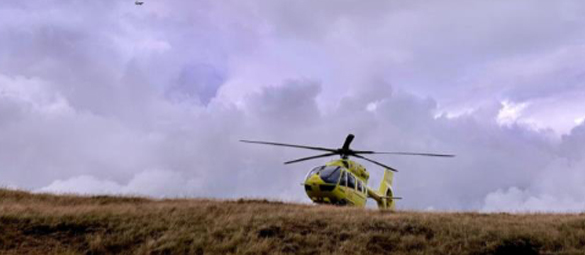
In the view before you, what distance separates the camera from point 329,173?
2225cm

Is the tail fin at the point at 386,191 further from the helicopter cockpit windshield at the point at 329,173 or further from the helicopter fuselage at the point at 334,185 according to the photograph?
the helicopter cockpit windshield at the point at 329,173

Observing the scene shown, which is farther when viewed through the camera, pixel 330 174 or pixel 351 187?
pixel 351 187

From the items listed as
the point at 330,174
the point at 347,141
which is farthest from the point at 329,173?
the point at 347,141

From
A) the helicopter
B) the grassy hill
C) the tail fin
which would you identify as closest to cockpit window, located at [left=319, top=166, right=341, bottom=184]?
the helicopter

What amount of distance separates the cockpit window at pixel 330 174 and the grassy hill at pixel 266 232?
15.1 feet

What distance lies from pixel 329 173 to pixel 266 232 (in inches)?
322

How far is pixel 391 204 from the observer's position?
28500 millimetres

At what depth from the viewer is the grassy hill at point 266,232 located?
1299 cm

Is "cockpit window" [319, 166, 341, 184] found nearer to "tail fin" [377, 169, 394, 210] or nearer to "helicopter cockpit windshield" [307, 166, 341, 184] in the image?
"helicopter cockpit windshield" [307, 166, 341, 184]

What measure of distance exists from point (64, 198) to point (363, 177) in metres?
13.5

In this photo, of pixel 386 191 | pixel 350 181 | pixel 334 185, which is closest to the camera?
pixel 334 185

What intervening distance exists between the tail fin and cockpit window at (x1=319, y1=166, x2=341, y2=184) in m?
5.16

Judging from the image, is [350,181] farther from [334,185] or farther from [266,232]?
[266,232]

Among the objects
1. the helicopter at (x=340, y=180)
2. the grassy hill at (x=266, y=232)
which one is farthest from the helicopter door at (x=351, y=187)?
the grassy hill at (x=266, y=232)
